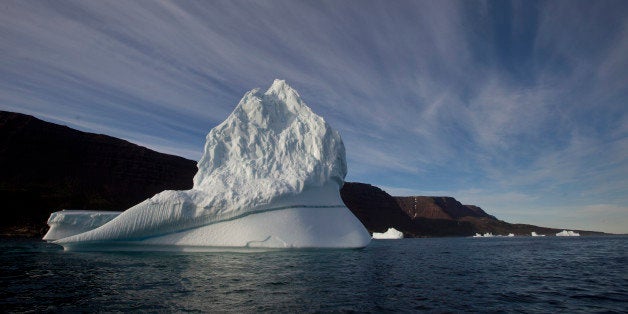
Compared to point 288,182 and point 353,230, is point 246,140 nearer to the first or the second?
point 288,182

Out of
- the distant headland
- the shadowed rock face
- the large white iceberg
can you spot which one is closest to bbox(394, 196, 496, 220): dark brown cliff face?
the shadowed rock face

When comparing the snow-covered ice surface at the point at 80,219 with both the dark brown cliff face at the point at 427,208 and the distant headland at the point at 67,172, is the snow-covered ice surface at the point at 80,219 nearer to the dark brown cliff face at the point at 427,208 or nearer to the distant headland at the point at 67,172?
the distant headland at the point at 67,172

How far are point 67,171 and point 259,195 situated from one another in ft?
244

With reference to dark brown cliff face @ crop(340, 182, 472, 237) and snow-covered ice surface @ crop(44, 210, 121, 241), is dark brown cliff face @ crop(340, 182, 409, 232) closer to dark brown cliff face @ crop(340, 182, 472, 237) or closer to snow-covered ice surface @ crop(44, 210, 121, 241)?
dark brown cliff face @ crop(340, 182, 472, 237)

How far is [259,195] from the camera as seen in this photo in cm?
1745

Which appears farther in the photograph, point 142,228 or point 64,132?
point 64,132

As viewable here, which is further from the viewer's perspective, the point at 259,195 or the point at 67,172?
the point at 67,172

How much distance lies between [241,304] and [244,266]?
5.74m

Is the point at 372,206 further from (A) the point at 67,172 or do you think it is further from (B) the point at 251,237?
(B) the point at 251,237

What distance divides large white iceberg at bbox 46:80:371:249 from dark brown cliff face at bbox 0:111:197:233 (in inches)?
1924

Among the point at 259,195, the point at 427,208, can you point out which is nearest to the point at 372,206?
the point at 427,208

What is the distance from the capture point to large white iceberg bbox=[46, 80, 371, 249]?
1614cm

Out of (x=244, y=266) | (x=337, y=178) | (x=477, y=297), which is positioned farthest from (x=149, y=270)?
(x=337, y=178)

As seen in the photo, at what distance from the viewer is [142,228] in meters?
15.8
